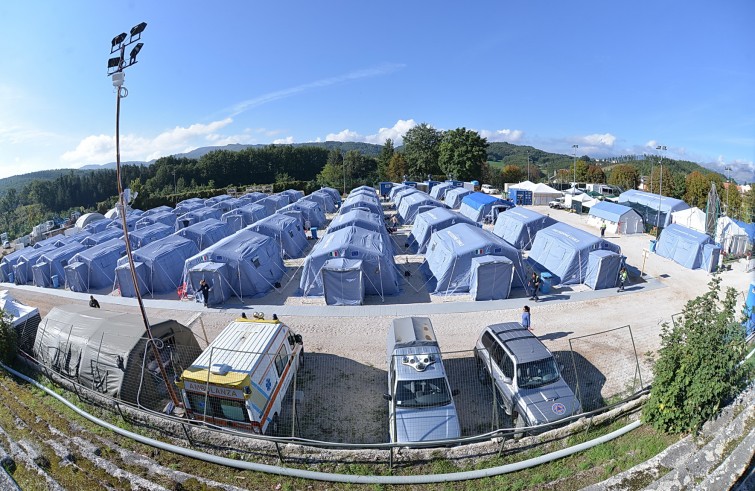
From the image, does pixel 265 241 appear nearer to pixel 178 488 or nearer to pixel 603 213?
pixel 178 488

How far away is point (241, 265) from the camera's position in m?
16.4

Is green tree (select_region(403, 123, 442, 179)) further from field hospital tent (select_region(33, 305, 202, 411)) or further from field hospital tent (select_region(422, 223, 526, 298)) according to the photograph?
field hospital tent (select_region(33, 305, 202, 411))

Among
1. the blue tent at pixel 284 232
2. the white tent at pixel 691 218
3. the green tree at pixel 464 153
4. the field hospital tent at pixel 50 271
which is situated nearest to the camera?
the field hospital tent at pixel 50 271

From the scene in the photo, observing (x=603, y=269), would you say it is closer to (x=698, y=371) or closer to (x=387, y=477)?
(x=698, y=371)

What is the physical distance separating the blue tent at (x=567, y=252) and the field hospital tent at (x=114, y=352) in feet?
50.2

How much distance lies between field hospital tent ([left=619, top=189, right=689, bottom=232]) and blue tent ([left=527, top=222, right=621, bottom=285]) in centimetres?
1598

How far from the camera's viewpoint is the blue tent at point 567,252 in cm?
1697

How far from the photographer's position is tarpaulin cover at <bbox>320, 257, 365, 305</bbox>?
1501 centimetres

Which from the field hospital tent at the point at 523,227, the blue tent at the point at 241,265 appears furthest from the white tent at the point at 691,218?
the blue tent at the point at 241,265

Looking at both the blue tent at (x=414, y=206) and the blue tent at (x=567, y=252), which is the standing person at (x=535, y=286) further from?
the blue tent at (x=414, y=206)

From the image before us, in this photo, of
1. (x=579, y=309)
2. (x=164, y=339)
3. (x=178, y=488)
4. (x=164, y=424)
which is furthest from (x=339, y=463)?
(x=579, y=309)

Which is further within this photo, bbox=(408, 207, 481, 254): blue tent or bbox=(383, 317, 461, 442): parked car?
bbox=(408, 207, 481, 254): blue tent

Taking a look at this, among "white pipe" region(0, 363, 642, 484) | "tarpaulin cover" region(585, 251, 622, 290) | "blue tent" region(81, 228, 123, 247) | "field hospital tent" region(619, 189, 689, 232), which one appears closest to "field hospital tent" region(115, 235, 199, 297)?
"blue tent" region(81, 228, 123, 247)

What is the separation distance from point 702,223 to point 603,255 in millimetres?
17566
